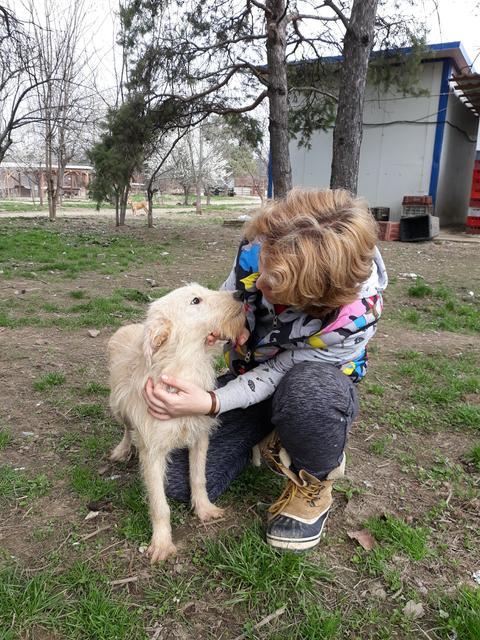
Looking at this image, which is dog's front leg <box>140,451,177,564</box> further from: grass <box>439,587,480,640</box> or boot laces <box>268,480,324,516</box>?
grass <box>439,587,480,640</box>

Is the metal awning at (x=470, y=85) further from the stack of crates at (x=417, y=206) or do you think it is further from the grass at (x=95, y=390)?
the grass at (x=95, y=390)

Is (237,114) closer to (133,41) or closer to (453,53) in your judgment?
(133,41)

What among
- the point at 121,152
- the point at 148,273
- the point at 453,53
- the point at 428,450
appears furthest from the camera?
the point at 453,53

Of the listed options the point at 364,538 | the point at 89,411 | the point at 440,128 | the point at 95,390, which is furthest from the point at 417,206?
the point at 364,538

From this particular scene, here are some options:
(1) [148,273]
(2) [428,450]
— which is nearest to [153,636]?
(2) [428,450]

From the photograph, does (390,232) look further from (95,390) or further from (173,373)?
(173,373)

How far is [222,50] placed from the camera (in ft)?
34.1

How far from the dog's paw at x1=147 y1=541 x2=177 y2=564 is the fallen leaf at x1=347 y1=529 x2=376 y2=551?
0.80 meters

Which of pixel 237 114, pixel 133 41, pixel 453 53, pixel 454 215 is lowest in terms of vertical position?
pixel 454 215

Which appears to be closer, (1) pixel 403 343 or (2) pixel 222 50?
(1) pixel 403 343

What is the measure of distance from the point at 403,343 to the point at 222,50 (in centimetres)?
834

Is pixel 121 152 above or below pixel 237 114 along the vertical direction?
below

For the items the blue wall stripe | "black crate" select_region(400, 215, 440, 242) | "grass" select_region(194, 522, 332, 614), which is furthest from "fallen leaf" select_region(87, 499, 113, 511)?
the blue wall stripe

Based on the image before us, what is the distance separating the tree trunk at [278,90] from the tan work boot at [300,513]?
667 cm
